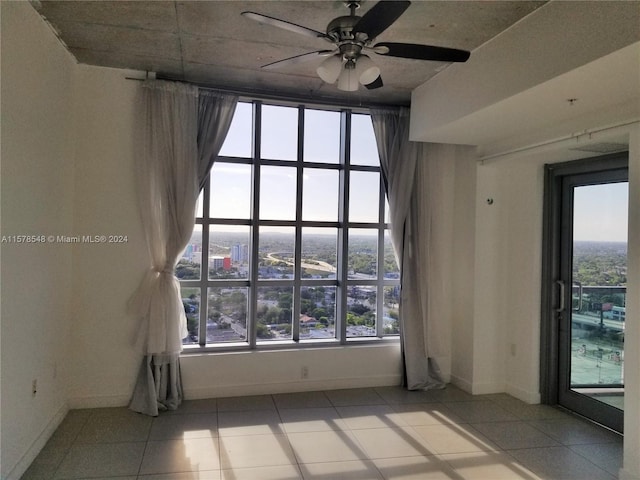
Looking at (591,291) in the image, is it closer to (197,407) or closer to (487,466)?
(487,466)

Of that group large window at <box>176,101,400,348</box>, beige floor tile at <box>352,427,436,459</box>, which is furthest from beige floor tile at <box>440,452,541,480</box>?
large window at <box>176,101,400,348</box>

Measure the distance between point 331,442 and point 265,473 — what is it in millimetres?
632

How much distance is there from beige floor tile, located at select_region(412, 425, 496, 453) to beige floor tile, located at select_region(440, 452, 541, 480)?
83 millimetres

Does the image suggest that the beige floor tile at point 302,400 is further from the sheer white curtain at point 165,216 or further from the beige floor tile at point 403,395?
the sheer white curtain at point 165,216

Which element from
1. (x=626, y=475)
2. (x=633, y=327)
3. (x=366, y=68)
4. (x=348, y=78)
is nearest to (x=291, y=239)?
(x=348, y=78)

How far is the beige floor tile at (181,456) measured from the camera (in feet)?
9.60

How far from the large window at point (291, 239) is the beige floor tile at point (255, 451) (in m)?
1.12

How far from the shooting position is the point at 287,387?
14.3 ft

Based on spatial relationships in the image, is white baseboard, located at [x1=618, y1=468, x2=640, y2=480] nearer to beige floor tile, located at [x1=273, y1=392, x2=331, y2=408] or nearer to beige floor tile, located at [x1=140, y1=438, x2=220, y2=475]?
beige floor tile, located at [x1=273, y1=392, x2=331, y2=408]

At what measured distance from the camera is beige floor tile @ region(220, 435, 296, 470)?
119 inches

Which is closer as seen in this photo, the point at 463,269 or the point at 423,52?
the point at 423,52

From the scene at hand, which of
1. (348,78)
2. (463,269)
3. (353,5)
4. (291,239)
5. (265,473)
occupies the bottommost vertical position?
(265,473)

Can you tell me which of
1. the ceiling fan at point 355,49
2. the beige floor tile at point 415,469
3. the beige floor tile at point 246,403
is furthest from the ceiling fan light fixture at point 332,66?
the beige floor tile at point 246,403

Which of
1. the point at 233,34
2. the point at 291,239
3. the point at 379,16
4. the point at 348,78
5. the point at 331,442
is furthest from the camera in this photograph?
the point at 291,239
